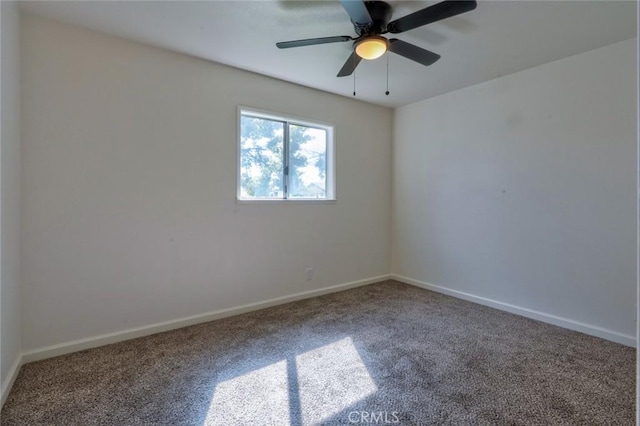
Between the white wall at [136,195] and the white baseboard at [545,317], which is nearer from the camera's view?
the white wall at [136,195]

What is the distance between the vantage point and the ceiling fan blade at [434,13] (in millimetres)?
1611

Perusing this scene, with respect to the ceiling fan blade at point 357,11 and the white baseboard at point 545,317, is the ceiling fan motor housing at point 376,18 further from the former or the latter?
the white baseboard at point 545,317

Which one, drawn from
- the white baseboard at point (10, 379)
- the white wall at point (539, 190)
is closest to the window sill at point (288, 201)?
Answer: the white wall at point (539, 190)

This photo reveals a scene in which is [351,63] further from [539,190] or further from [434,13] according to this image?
[539,190]

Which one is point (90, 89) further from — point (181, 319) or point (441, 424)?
point (441, 424)

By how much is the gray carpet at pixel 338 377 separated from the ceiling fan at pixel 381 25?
2229 millimetres

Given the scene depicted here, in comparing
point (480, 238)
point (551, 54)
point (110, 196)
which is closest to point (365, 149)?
point (480, 238)

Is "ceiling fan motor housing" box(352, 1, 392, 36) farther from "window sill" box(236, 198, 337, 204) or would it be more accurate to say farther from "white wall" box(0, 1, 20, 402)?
"white wall" box(0, 1, 20, 402)

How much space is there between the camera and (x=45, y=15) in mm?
2123

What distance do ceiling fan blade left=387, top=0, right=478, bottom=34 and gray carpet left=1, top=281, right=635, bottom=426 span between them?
2238 millimetres

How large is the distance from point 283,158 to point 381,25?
173 centimetres

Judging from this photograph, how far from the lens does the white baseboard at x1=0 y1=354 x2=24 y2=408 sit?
66.6 inches

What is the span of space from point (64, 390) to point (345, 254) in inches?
113

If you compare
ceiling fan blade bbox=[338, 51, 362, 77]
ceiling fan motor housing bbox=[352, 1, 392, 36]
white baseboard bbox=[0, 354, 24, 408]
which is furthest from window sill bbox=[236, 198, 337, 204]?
white baseboard bbox=[0, 354, 24, 408]
